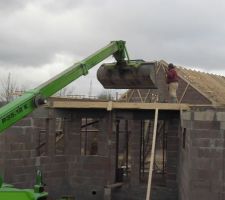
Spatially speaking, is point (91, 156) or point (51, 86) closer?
point (51, 86)

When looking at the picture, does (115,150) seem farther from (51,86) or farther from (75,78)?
(51,86)

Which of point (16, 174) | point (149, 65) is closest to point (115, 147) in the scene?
point (16, 174)

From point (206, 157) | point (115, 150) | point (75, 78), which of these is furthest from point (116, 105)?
Result: point (75, 78)

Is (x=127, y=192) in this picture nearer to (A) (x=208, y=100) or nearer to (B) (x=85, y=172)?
(B) (x=85, y=172)

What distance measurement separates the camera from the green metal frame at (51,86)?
7.11 metres

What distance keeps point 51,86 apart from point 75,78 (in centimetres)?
63

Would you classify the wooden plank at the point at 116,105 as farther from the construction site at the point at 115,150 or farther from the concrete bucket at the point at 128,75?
the concrete bucket at the point at 128,75

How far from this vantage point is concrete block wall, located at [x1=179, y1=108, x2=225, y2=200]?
10.4 metres

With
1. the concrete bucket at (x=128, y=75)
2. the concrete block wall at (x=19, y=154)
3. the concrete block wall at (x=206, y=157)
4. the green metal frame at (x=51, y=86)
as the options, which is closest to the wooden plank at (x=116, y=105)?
the concrete block wall at (x=19, y=154)

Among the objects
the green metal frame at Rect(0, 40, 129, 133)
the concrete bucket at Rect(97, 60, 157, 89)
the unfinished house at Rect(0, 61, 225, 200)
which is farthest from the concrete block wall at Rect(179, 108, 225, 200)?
the green metal frame at Rect(0, 40, 129, 133)

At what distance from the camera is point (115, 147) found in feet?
48.4

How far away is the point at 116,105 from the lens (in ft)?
45.0

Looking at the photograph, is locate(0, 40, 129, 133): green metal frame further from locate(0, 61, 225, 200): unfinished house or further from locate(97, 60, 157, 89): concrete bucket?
locate(0, 61, 225, 200): unfinished house

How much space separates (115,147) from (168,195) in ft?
7.32
